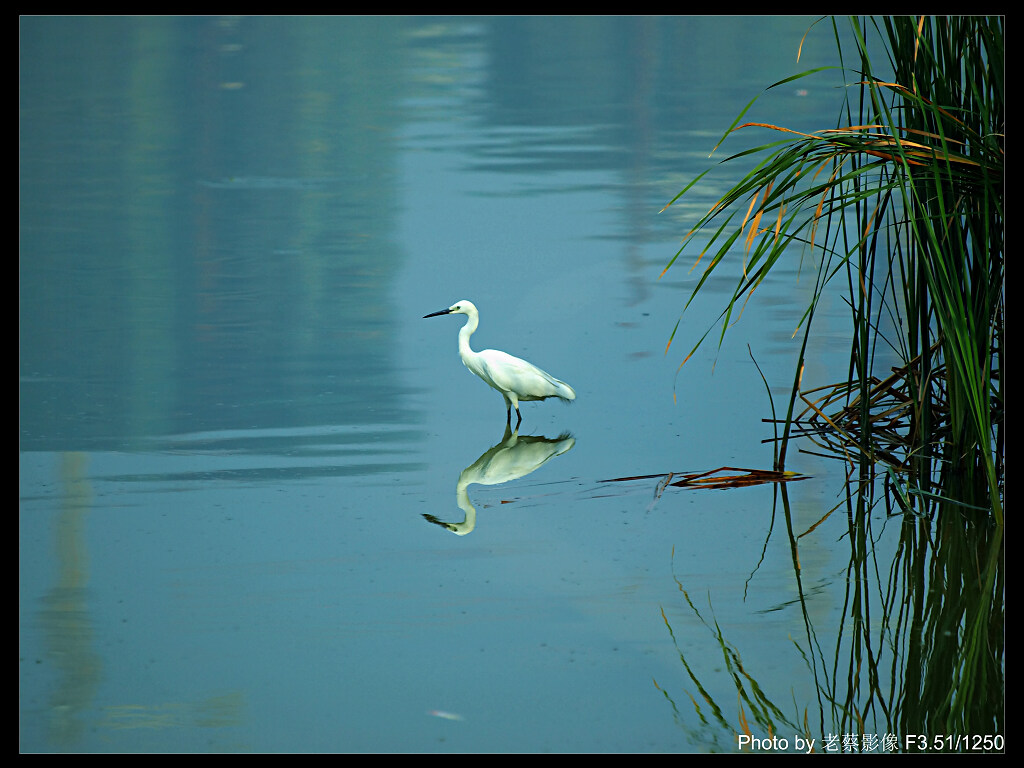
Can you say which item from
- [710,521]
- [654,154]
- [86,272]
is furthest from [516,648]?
[654,154]

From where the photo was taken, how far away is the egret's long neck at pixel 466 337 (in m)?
4.49

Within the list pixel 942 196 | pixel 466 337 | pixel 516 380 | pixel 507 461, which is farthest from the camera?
pixel 466 337

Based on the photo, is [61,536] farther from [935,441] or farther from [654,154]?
[654,154]

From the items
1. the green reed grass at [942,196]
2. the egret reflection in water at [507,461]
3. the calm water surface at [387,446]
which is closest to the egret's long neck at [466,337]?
the calm water surface at [387,446]

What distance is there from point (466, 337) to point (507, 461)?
854 millimetres

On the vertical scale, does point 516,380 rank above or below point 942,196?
below

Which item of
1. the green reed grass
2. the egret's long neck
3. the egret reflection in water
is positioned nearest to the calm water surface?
the egret reflection in water

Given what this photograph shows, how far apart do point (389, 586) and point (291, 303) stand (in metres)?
2.85

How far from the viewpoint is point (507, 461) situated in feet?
12.7

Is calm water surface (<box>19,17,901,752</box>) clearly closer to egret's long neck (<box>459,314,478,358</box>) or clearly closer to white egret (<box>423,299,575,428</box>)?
white egret (<box>423,299,575,428</box>)

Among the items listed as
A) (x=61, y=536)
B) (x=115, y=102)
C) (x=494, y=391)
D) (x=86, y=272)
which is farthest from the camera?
(x=115, y=102)

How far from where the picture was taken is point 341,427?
162 inches

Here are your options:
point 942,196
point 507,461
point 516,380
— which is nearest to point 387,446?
point 507,461

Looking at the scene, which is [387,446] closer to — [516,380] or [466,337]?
[516,380]
